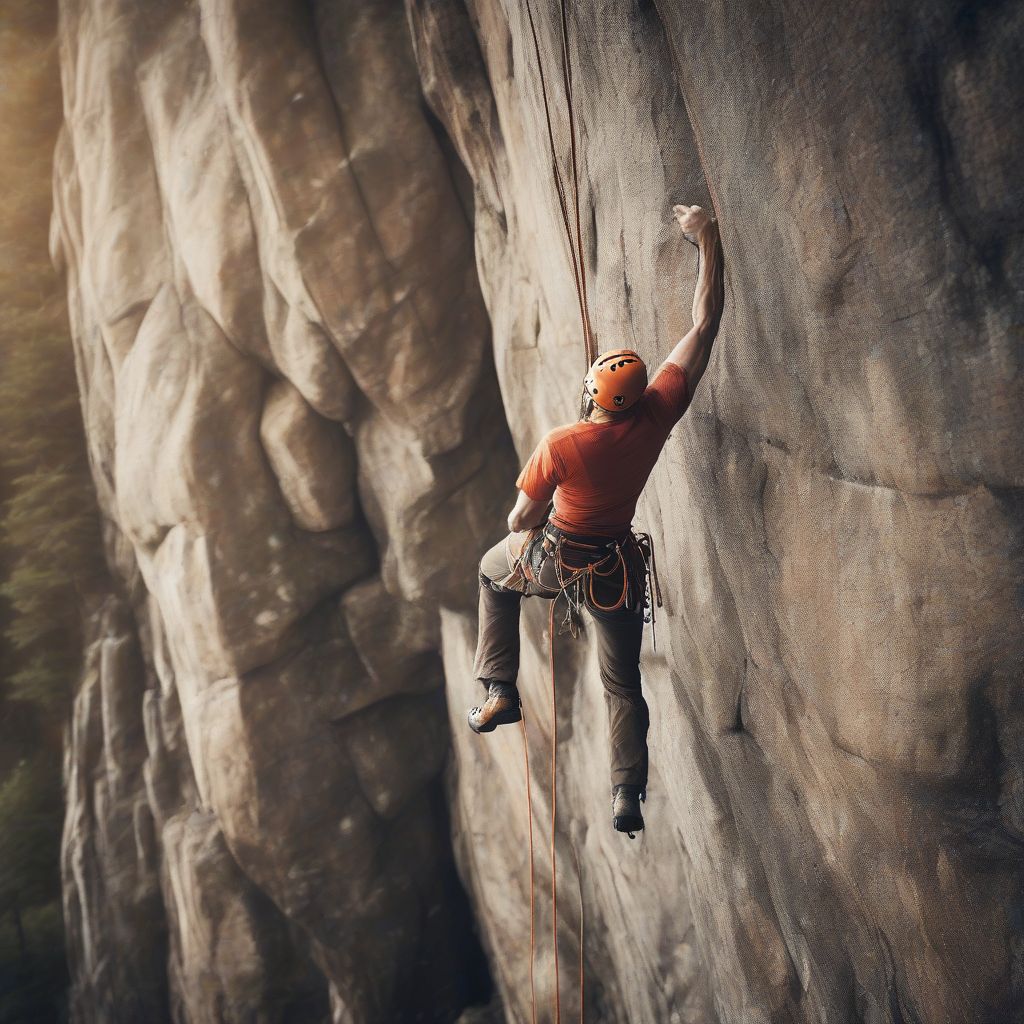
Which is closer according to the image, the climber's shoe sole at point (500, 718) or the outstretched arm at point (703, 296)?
the outstretched arm at point (703, 296)

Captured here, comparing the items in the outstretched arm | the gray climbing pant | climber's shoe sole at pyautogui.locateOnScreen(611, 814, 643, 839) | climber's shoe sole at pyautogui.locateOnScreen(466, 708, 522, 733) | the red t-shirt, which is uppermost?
the outstretched arm

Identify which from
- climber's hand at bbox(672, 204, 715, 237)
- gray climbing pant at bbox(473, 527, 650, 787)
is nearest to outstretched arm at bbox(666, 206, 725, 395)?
climber's hand at bbox(672, 204, 715, 237)

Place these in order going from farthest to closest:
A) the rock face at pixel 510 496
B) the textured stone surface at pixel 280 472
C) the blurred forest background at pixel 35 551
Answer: the blurred forest background at pixel 35 551 → the textured stone surface at pixel 280 472 → the rock face at pixel 510 496

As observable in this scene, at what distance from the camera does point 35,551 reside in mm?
12125

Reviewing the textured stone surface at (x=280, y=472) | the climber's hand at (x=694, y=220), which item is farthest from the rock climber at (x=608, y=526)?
the textured stone surface at (x=280, y=472)

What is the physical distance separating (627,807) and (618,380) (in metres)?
2.43

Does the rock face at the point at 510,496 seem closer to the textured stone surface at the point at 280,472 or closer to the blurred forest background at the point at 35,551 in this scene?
the textured stone surface at the point at 280,472

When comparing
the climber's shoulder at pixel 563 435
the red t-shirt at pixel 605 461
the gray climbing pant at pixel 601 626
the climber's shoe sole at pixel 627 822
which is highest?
the climber's shoulder at pixel 563 435

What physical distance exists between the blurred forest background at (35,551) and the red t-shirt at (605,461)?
440 inches

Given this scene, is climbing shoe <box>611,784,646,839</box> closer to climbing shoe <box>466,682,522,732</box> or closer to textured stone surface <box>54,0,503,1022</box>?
climbing shoe <box>466,682,522,732</box>

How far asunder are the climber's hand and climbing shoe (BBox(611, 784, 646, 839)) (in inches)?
116

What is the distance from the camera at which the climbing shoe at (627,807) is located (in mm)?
4094

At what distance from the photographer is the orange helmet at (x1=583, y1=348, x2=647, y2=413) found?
3156 mm

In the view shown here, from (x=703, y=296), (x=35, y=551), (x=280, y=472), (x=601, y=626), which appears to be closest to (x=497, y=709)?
(x=601, y=626)
